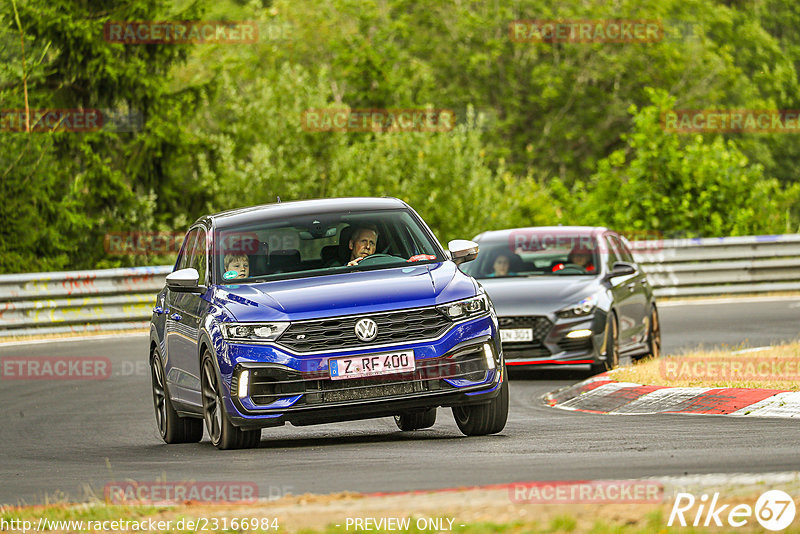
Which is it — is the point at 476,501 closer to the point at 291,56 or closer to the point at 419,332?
the point at 419,332

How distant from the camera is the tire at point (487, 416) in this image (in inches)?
392

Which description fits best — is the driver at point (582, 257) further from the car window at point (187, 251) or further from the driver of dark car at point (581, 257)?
the car window at point (187, 251)

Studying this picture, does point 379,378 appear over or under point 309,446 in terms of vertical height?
over

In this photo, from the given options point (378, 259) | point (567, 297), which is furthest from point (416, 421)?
point (567, 297)

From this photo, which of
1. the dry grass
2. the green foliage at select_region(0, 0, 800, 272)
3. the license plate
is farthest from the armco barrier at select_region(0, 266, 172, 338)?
the license plate

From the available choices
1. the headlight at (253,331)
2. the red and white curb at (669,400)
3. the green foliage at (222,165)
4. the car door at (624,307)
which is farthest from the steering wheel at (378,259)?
the green foliage at (222,165)

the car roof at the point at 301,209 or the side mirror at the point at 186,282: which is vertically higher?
the car roof at the point at 301,209

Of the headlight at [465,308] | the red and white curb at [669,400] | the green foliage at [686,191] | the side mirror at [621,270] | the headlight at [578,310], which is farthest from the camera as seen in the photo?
the green foliage at [686,191]

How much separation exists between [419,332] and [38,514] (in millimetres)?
3115

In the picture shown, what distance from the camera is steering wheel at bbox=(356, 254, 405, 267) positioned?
34.1ft

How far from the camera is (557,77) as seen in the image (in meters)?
56.9

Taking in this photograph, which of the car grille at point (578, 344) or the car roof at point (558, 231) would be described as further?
the car roof at point (558, 231)

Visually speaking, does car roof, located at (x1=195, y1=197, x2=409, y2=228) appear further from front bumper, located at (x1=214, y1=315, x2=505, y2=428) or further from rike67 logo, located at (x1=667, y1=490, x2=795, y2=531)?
rike67 logo, located at (x1=667, y1=490, x2=795, y2=531)

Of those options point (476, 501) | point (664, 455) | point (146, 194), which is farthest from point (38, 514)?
point (146, 194)
